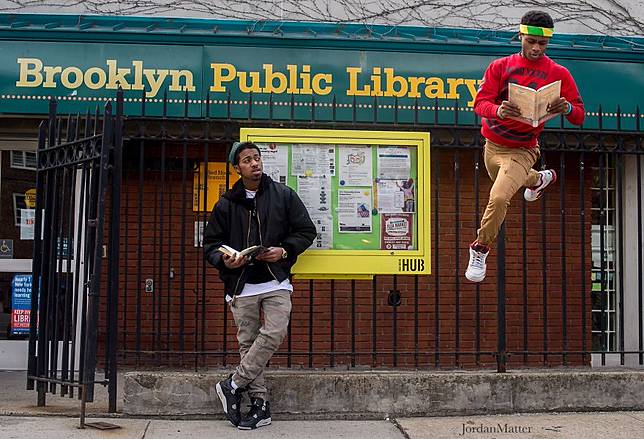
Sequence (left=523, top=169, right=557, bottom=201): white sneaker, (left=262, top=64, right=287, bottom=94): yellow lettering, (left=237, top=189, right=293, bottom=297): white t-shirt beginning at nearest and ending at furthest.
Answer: (left=237, top=189, right=293, bottom=297): white t-shirt, (left=523, top=169, right=557, bottom=201): white sneaker, (left=262, top=64, right=287, bottom=94): yellow lettering

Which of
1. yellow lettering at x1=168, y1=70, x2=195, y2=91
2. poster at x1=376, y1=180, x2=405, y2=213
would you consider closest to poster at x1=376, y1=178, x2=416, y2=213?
poster at x1=376, y1=180, x2=405, y2=213

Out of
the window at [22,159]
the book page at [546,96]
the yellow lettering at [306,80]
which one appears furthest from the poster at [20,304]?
the book page at [546,96]

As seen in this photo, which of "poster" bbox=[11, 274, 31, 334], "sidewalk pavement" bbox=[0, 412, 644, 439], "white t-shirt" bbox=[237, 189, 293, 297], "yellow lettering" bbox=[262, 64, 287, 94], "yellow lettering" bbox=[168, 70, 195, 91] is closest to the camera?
"sidewalk pavement" bbox=[0, 412, 644, 439]

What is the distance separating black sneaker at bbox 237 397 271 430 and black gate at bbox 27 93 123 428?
0.98 metres

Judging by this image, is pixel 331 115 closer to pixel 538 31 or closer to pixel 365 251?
pixel 365 251

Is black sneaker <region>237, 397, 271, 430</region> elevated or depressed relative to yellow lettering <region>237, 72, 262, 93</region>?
depressed

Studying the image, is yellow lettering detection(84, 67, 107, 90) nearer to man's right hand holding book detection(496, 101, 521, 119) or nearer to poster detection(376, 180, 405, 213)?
poster detection(376, 180, 405, 213)

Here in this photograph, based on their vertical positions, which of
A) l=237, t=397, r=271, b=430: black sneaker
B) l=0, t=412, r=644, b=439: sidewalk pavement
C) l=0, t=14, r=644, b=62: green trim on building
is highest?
l=0, t=14, r=644, b=62: green trim on building

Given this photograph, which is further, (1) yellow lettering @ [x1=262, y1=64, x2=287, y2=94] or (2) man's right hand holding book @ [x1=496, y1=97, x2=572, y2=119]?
(1) yellow lettering @ [x1=262, y1=64, x2=287, y2=94]

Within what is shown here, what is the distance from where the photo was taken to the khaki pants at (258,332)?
523 cm

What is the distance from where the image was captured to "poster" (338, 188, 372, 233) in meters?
5.94

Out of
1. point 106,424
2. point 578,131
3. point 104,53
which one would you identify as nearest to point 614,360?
point 578,131

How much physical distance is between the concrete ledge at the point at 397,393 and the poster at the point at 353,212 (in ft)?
3.54

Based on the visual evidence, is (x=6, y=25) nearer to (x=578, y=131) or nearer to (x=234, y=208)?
(x=234, y=208)
